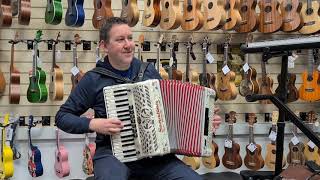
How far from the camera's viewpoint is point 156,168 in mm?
2873

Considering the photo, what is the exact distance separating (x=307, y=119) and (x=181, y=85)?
8.68 feet

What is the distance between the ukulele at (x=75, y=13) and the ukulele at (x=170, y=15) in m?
0.75

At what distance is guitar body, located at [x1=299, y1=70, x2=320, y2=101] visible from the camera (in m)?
4.73

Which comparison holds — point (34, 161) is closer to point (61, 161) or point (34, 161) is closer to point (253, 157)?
point (61, 161)

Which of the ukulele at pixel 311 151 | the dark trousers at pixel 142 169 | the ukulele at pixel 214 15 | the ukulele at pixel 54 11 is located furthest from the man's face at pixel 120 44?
the ukulele at pixel 311 151

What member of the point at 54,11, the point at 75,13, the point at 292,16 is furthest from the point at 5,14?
the point at 292,16

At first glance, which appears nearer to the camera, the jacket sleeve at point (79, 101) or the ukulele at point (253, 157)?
the jacket sleeve at point (79, 101)

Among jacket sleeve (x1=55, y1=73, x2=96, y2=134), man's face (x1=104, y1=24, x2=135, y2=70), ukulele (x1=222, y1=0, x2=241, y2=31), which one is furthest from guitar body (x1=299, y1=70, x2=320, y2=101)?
jacket sleeve (x1=55, y1=73, x2=96, y2=134)

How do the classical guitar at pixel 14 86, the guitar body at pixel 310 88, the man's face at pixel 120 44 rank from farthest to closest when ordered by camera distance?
the guitar body at pixel 310 88 < the classical guitar at pixel 14 86 < the man's face at pixel 120 44

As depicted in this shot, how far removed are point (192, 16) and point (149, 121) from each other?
6.70 ft

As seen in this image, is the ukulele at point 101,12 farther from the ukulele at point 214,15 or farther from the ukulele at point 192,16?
the ukulele at point 214,15

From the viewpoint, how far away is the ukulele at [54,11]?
13.5 ft

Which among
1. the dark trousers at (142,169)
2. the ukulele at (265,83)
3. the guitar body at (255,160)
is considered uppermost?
the ukulele at (265,83)

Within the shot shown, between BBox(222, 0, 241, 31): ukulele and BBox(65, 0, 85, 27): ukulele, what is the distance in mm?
1333
